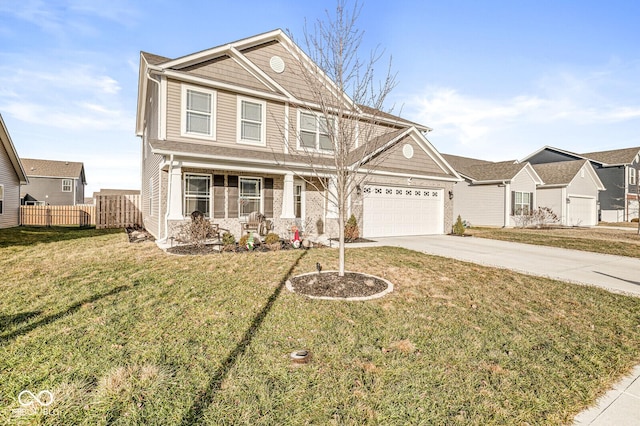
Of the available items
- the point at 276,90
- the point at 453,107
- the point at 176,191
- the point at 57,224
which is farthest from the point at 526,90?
the point at 57,224

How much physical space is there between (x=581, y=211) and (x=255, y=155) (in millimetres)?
30160

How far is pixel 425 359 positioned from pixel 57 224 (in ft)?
91.9

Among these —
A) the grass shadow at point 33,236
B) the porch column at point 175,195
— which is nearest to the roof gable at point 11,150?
the grass shadow at point 33,236

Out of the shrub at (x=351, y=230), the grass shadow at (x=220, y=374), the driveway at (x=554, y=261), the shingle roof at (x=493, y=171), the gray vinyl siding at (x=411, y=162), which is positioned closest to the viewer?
the grass shadow at (x=220, y=374)

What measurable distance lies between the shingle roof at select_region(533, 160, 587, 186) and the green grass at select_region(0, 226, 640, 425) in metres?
24.1

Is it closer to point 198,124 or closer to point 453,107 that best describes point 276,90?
point 198,124

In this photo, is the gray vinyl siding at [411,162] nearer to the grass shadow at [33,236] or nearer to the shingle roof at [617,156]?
the grass shadow at [33,236]

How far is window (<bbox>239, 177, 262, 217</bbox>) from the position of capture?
476 inches

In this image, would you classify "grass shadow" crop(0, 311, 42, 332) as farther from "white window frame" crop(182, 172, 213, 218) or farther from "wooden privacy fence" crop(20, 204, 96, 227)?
"wooden privacy fence" crop(20, 204, 96, 227)

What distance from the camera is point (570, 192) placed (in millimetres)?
24750

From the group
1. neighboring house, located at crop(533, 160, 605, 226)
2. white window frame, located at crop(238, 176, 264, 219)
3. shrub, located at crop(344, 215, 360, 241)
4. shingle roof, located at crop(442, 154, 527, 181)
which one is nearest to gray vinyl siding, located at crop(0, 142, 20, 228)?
white window frame, located at crop(238, 176, 264, 219)

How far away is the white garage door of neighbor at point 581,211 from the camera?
25.4m

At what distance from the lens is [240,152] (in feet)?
37.4

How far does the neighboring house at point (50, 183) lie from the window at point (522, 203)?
47433 mm
